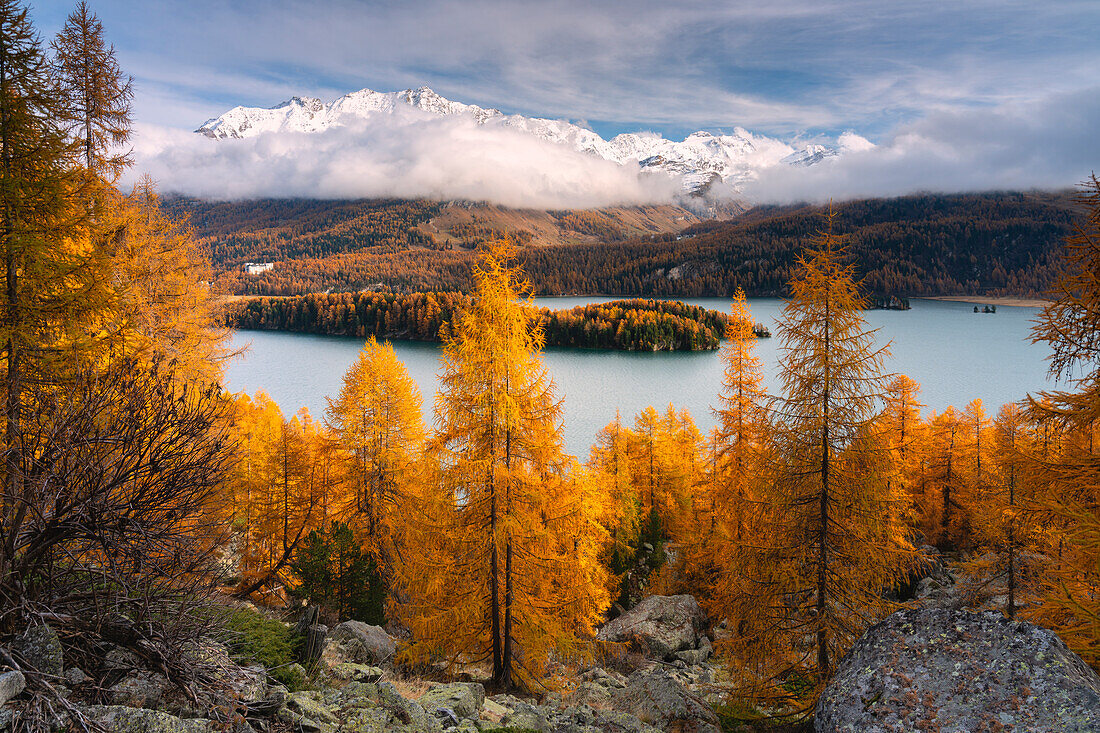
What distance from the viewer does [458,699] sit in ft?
26.6

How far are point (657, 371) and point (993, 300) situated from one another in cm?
14501

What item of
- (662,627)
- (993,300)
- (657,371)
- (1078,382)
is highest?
(993,300)

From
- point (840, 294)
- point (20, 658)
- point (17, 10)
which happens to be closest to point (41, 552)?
point (20, 658)

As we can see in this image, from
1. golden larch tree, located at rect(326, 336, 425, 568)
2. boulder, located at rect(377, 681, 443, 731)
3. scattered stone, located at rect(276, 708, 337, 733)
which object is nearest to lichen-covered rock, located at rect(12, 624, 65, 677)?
scattered stone, located at rect(276, 708, 337, 733)

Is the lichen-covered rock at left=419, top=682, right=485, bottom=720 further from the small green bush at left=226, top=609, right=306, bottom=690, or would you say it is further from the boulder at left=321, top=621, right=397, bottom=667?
the boulder at left=321, top=621, right=397, bottom=667

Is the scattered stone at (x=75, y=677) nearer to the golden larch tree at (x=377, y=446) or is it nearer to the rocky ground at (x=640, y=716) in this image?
the rocky ground at (x=640, y=716)

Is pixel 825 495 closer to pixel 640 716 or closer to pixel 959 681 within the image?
pixel 959 681

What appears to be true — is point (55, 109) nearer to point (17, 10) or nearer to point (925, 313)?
point (17, 10)

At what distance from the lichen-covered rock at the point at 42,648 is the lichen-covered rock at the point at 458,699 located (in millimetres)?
4273

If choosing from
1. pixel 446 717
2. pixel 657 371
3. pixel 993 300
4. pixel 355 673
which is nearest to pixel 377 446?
pixel 355 673

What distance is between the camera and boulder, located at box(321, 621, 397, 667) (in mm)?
10672

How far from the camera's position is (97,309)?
8859 mm

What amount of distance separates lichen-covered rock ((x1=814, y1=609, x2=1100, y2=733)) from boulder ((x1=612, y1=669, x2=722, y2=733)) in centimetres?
337

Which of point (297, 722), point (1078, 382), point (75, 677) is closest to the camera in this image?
point (75, 677)
